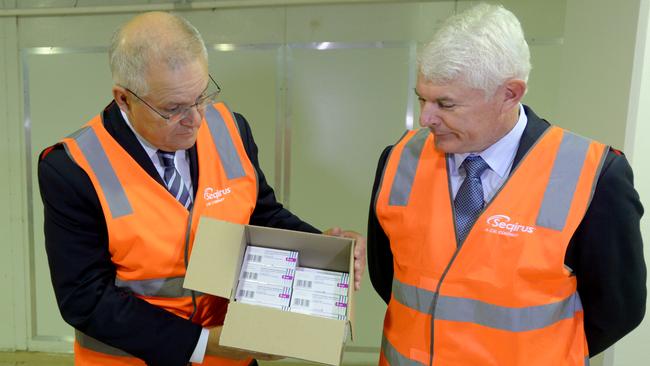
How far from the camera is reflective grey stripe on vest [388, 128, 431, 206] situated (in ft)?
3.69

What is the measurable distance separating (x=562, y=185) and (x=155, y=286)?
1.01 m

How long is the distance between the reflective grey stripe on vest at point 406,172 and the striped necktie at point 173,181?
0.55 meters

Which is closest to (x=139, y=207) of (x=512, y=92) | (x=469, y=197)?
(x=469, y=197)

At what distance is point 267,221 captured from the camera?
56.5 inches

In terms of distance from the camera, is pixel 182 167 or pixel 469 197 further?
pixel 182 167

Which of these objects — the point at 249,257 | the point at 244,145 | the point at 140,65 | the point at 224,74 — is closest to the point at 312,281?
the point at 249,257

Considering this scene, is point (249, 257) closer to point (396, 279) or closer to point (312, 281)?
point (312, 281)

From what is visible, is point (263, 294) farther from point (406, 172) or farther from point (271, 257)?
point (406, 172)

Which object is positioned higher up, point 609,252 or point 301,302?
point 609,252

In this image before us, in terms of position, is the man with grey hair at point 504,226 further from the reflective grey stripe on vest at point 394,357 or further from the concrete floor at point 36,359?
the concrete floor at point 36,359

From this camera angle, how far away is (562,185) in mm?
958

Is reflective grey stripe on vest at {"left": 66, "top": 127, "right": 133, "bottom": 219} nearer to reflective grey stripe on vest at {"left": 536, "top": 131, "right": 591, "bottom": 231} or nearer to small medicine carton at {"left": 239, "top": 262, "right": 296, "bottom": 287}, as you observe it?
small medicine carton at {"left": 239, "top": 262, "right": 296, "bottom": 287}

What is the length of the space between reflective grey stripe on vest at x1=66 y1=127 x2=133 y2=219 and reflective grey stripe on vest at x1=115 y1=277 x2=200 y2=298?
0.19 metres

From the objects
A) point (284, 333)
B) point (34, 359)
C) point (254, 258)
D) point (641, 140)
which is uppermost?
point (641, 140)
